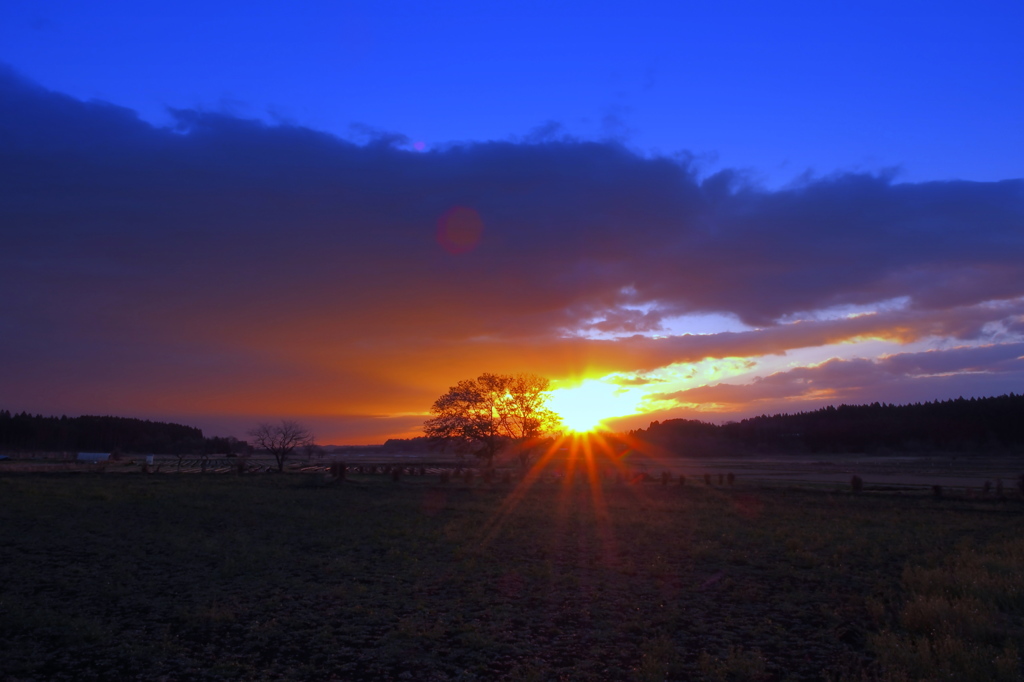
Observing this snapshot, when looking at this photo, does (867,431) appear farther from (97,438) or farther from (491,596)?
(97,438)

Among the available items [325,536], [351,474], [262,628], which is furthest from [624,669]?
[351,474]

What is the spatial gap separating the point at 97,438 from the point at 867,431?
164 metres

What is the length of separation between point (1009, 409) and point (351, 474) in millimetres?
126841

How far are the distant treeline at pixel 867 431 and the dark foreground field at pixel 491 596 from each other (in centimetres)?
11766

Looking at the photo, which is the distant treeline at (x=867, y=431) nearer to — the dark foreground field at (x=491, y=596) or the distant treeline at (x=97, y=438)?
the distant treeline at (x=97, y=438)

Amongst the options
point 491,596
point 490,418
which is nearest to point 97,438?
point 490,418

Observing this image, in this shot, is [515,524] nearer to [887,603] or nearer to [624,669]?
[887,603]

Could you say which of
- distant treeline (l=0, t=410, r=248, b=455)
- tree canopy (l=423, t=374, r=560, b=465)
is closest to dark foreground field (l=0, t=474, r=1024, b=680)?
tree canopy (l=423, t=374, r=560, b=465)

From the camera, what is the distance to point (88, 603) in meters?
10.2

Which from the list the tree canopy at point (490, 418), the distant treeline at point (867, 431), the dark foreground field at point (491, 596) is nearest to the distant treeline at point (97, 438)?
the tree canopy at point (490, 418)

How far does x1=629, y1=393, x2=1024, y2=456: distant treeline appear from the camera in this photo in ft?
392

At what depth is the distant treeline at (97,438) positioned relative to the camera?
410ft

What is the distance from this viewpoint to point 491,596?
11.5m

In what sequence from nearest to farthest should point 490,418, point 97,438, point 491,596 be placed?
point 491,596 < point 490,418 < point 97,438
